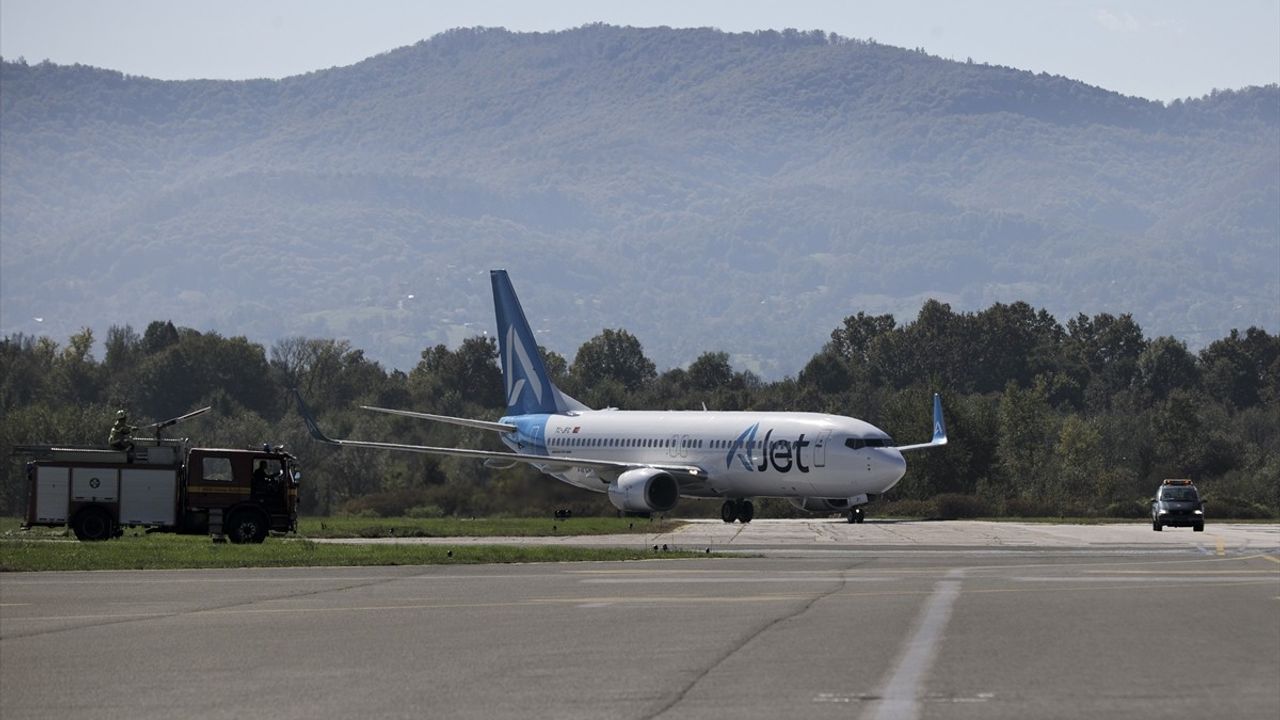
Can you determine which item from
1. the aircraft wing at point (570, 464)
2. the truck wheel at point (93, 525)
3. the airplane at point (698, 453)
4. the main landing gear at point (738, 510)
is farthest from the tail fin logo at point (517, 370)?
the truck wheel at point (93, 525)

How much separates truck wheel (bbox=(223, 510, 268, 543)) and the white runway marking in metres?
19.6

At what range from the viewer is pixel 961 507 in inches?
2751

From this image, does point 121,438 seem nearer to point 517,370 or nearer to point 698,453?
point 698,453

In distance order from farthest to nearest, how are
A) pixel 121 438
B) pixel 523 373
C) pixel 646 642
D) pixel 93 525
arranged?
pixel 523 373 → pixel 121 438 → pixel 93 525 → pixel 646 642

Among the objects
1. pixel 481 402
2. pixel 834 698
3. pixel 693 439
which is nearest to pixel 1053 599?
pixel 834 698

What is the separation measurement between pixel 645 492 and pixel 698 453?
2.77m

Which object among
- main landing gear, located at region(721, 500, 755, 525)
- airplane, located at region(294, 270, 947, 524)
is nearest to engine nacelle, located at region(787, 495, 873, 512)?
airplane, located at region(294, 270, 947, 524)

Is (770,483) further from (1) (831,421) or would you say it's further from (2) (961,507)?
(2) (961,507)

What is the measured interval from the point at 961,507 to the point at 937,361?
105 m

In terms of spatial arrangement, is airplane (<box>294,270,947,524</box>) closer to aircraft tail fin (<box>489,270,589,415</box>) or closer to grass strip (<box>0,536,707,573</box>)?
aircraft tail fin (<box>489,270,589,415</box>)

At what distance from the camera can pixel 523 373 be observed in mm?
73562

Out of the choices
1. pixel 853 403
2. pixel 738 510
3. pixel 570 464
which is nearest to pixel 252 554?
pixel 738 510

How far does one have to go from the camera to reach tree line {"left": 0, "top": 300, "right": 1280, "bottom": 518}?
75.2 metres

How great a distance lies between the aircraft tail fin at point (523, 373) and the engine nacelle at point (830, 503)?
1260 cm
